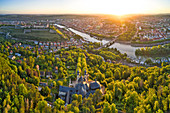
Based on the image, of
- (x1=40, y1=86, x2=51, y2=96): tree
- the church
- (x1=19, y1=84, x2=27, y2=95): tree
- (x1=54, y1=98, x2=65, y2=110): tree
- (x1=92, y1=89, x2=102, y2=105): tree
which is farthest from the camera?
(x1=40, y1=86, x2=51, y2=96): tree

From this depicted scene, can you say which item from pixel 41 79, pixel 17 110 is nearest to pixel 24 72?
pixel 41 79

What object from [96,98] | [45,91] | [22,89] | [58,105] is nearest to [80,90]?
[96,98]

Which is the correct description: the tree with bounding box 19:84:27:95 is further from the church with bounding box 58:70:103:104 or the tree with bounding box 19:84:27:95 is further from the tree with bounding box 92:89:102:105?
the tree with bounding box 92:89:102:105

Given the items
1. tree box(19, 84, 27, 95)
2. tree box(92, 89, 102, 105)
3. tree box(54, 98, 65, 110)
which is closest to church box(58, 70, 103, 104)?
tree box(54, 98, 65, 110)

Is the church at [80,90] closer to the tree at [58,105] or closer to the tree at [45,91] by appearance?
the tree at [58,105]

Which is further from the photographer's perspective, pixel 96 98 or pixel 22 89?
pixel 22 89

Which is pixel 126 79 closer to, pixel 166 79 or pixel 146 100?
pixel 166 79

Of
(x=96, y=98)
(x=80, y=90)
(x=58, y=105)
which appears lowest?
(x=58, y=105)

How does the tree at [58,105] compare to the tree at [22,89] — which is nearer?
the tree at [58,105]

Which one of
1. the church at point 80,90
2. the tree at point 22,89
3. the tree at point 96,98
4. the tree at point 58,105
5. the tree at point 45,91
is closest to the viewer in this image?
the tree at point 58,105

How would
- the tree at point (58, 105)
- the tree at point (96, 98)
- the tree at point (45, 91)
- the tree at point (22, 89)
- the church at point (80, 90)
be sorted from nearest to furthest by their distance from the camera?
the tree at point (58, 105), the tree at point (96, 98), the tree at point (22, 89), the church at point (80, 90), the tree at point (45, 91)

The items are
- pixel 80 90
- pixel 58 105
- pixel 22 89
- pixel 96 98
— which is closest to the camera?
pixel 58 105

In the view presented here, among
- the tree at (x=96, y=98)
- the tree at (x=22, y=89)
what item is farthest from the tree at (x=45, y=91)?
the tree at (x=96, y=98)

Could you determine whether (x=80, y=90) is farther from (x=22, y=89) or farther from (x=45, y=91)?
(x=22, y=89)
